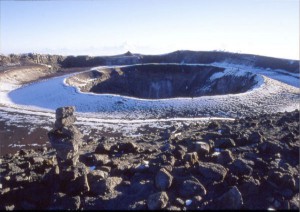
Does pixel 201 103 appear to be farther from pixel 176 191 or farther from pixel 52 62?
pixel 52 62

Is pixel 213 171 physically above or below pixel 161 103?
above

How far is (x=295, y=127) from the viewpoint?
1310 cm

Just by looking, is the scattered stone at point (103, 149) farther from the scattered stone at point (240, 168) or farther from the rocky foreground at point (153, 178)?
the scattered stone at point (240, 168)

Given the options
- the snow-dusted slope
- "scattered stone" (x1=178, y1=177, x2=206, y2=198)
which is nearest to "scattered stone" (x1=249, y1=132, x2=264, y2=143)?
"scattered stone" (x1=178, y1=177, x2=206, y2=198)

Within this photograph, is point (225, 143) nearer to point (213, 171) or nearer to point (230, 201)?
point (213, 171)

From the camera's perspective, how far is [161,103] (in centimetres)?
2839

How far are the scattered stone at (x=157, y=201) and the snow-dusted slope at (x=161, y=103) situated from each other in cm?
1782

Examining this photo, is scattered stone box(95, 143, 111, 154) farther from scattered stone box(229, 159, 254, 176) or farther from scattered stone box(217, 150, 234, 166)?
scattered stone box(229, 159, 254, 176)

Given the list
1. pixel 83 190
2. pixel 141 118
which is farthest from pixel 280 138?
pixel 141 118

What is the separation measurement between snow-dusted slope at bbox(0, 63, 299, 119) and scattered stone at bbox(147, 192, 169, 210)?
17.8m

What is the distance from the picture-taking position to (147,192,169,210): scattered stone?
7352mm

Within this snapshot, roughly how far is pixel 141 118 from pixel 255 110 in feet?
31.2

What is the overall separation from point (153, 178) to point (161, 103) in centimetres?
1981

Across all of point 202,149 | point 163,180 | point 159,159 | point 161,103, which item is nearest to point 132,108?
point 161,103
